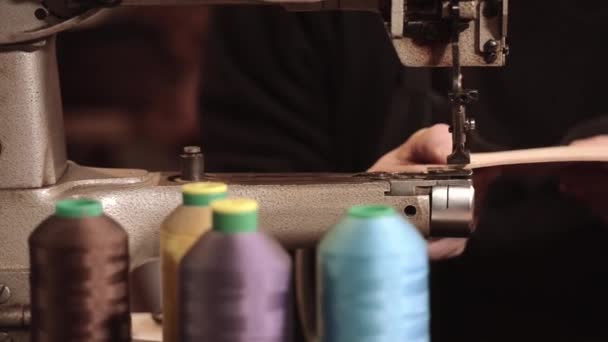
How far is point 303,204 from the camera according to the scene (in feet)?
3.40

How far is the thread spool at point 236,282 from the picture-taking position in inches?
26.6

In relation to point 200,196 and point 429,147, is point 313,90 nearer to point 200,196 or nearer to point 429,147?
point 429,147

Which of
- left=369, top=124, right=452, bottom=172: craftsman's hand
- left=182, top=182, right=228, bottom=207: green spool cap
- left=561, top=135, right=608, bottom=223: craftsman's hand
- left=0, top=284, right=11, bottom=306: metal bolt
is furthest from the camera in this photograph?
left=561, top=135, right=608, bottom=223: craftsman's hand

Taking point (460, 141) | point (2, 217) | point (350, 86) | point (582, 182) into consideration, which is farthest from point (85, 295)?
point (350, 86)

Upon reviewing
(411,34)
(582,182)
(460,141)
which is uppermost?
(411,34)

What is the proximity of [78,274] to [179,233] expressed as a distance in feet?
0.29

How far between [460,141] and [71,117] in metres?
1.31

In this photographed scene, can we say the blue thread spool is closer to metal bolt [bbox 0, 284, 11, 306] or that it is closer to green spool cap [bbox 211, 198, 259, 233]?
green spool cap [bbox 211, 198, 259, 233]

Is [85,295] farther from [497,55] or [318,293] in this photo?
[497,55]

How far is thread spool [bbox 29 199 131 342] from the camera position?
0.73m

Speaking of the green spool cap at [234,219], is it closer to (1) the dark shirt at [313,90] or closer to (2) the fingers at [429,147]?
(2) the fingers at [429,147]

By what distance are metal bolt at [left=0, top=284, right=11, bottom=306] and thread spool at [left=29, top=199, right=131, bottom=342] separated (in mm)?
254

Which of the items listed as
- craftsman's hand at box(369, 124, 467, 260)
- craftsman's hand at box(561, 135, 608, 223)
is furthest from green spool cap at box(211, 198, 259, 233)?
craftsman's hand at box(561, 135, 608, 223)

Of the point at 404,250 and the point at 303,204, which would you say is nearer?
the point at 404,250
